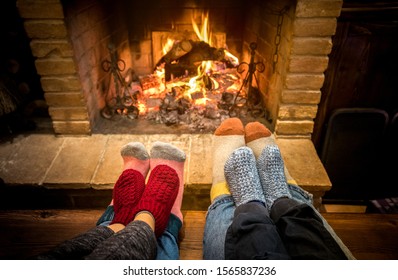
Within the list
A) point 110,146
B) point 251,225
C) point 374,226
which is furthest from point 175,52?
point 374,226

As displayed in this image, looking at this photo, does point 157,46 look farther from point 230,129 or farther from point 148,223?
point 148,223

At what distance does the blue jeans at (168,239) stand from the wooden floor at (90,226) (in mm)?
70

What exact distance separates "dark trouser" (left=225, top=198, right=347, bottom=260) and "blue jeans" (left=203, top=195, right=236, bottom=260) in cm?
4

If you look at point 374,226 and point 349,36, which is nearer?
point 374,226

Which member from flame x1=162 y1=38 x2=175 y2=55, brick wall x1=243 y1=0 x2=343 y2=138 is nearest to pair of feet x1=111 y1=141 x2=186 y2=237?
brick wall x1=243 y1=0 x2=343 y2=138

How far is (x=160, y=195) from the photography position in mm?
1175

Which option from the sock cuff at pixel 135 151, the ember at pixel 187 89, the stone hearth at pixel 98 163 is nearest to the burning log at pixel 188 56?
the ember at pixel 187 89

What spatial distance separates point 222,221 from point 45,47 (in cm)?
122

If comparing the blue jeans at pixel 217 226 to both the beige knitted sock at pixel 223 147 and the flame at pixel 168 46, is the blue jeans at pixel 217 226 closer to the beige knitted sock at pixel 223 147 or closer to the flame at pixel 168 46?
the beige knitted sock at pixel 223 147

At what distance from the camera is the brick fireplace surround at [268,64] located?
1.32 m

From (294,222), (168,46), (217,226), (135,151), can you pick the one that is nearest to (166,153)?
(135,151)

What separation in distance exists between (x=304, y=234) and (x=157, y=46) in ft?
6.24

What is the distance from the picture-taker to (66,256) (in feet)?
2.58
